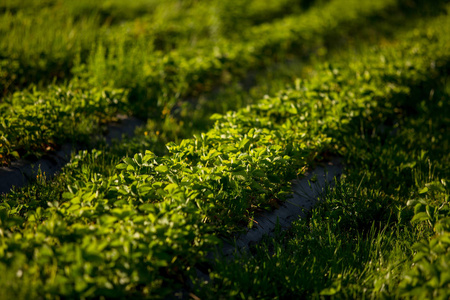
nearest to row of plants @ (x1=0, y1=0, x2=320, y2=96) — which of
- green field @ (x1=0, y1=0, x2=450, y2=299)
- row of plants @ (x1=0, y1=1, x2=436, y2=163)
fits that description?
green field @ (x1=0, y1=0, x2=450, y2=299)

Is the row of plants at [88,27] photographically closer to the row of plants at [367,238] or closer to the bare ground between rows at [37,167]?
the bare ground between rows at [37,167]

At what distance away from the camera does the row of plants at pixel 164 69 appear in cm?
373

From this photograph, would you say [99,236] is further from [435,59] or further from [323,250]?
[435,59]

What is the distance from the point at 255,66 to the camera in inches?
264

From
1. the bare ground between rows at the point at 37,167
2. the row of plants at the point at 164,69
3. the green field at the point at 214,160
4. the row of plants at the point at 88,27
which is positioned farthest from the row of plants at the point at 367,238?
the row of plants at the point at 88,27

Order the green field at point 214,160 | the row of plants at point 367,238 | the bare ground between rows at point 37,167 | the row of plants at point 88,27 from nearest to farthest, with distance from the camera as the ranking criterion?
the green field at point 214,160, the row of plants at point 367,238, the bare ground between rows at point 37,167, the row of plants at point 88,27

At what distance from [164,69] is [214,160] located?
9.31ft

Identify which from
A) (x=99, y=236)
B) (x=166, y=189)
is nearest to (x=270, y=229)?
(x=166, y=189)

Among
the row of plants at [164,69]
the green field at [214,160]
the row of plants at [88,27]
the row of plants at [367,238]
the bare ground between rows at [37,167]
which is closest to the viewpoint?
the green field at [214,160]

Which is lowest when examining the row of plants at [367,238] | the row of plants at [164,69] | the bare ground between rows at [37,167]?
the row of plants at [367,238]

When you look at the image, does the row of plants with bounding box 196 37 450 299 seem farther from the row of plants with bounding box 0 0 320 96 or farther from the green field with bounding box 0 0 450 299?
the row of plants with bounding box 0 0 320 96

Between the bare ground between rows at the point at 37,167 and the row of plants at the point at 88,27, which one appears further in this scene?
the row of plants at the point at 88,27

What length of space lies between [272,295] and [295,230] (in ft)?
2.16

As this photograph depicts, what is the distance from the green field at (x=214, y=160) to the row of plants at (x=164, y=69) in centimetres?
3
